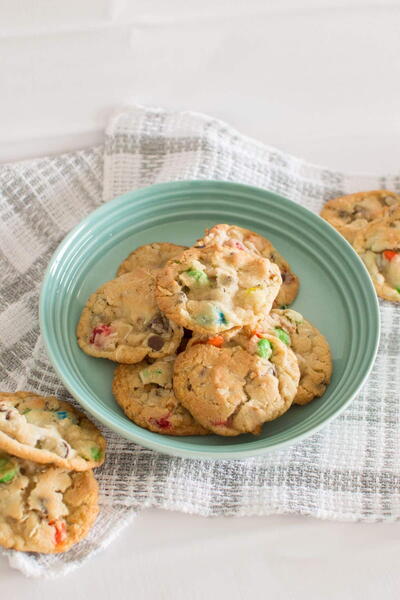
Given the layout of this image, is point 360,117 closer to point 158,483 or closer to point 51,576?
point 158,483

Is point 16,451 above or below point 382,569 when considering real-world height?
above

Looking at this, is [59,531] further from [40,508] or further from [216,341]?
[216,341]

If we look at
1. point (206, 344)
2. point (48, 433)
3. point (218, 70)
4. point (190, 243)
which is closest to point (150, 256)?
point (190, 243)

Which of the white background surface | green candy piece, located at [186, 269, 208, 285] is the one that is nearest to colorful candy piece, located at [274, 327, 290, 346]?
green candy piece, located at [186, 269, 208, 285]

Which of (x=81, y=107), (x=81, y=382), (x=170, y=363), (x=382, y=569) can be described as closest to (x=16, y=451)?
(x=81, y=382)

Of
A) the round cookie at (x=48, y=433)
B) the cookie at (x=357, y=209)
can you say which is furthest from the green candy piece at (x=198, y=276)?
the cookie at (x=357, y=209)

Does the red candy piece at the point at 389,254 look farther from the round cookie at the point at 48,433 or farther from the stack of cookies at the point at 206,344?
the round cookie at the point at 48,433
